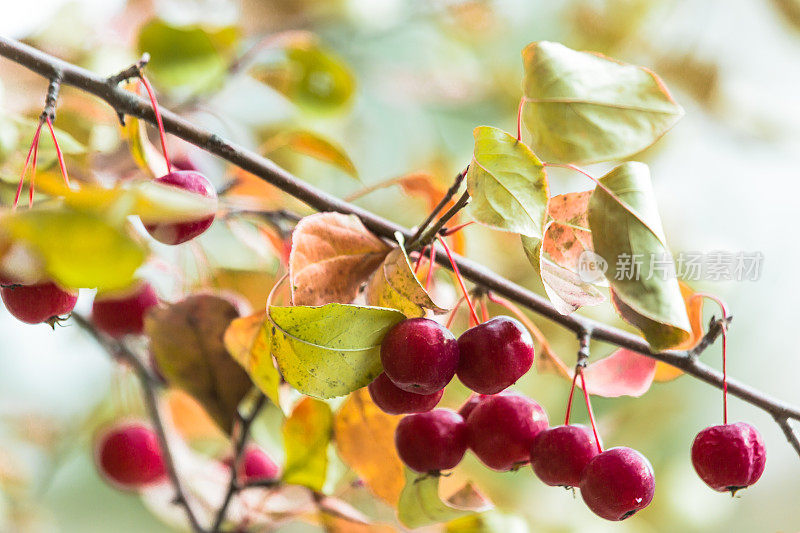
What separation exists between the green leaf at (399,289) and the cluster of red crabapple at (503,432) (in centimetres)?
1

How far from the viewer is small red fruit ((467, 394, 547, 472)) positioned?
48cm

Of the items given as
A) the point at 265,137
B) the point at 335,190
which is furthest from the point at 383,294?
the point at 335,190

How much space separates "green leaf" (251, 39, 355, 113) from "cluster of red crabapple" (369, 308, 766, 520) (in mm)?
456

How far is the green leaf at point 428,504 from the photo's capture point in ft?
1.68

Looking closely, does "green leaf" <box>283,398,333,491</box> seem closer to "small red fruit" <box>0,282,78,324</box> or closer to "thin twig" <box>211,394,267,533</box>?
"thin twig" <box>211,394,267,533</box>

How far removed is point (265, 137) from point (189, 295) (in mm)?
541

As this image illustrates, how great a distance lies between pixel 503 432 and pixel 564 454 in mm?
41

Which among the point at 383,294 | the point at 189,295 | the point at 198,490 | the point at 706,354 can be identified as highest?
the point at 383,294

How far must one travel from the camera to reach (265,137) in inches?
43.3

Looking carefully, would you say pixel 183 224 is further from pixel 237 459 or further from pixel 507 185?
pixel 237 459

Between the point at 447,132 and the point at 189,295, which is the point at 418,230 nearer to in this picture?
the point at 189,295

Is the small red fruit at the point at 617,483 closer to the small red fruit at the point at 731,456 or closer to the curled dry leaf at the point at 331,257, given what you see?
the small red fruit at the point at 731,456

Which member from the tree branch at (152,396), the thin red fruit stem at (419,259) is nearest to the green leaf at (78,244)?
the thin red fruit stem at (419,259)

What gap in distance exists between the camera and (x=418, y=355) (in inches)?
15.7
